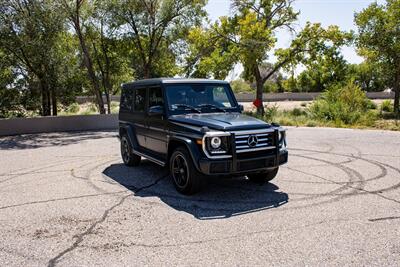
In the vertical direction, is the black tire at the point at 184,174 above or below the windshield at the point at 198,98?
below

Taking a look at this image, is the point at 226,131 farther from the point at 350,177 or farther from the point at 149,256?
the point at 350,177

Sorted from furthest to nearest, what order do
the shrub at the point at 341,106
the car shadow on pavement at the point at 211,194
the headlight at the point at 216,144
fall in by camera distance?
the shrub at the point at 341,106, the headlight at the point at 216,144, the car shadow on pavement at the point at 211,194

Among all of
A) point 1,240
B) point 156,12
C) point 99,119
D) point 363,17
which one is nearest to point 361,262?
point 1,240

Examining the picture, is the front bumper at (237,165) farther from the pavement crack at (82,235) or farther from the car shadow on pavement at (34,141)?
the car shadow on pavement at (34,141)

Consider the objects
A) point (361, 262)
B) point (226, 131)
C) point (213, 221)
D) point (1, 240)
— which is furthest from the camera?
point (226, 131)

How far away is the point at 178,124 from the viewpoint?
6477 mm

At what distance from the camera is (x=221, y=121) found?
621 cm

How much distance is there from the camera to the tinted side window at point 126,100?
865 centimetres

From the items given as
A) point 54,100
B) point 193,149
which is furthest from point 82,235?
point 54,100

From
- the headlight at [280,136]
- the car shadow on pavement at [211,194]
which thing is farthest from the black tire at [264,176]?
the headlight at [280,136]

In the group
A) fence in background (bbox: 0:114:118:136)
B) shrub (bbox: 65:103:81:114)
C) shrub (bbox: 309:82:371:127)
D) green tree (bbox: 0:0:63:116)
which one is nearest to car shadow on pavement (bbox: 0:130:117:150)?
fence in background (bbox: 0:114:118:136)

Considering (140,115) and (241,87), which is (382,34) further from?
(241,87)

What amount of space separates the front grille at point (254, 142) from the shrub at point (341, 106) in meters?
13.5

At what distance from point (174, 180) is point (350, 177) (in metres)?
3.61
